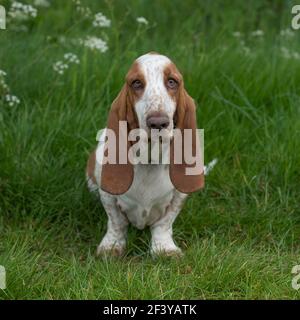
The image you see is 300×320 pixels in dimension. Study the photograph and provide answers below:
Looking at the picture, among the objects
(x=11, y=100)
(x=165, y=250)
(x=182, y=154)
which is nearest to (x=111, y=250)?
(x=165, y=250)

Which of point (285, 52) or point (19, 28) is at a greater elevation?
point (19, 28)

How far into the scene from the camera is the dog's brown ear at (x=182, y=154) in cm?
446

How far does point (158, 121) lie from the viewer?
405 centimetres

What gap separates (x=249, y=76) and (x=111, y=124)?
210cm

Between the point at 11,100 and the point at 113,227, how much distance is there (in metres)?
1.47

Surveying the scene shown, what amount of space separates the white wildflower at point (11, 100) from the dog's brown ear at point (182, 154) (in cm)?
143

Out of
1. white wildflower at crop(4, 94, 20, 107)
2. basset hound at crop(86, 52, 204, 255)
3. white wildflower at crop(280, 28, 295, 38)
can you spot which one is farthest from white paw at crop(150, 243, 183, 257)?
white wildflower at crop(280, 28, 295, 38)

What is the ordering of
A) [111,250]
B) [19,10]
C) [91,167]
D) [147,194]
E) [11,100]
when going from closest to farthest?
[147,194], [111,250], [91,167], [11,100], [19,10]

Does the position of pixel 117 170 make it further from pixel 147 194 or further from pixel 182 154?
pixel 182 154

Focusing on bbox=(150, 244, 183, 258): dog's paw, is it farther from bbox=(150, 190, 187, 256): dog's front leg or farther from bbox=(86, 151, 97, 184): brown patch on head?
bbox=(86, 151, 97, 184): brown patch on head

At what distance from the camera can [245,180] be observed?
543cm

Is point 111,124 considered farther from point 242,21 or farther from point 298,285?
point 242,21

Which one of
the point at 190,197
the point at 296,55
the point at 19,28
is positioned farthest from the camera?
the point at 19,28

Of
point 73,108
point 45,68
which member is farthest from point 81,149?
point 45,68
